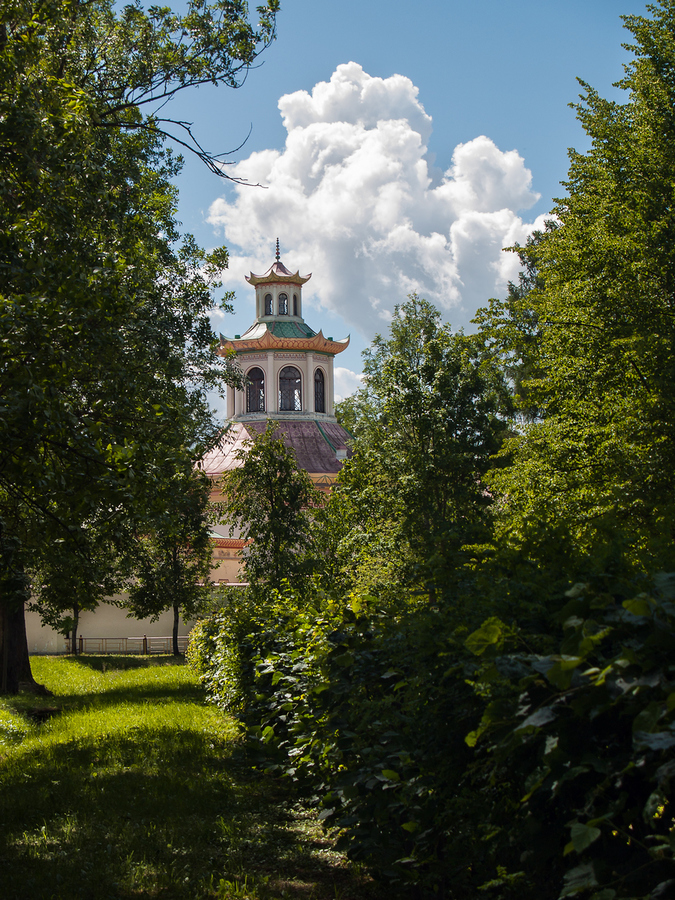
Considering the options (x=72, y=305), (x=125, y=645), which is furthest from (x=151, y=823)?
(x=125, y=645)

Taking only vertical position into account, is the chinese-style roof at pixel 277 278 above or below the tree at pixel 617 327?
above

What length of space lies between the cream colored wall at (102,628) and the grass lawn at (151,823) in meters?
25.0

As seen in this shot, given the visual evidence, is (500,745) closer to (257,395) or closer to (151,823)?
(151,823)

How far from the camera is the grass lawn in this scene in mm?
4664

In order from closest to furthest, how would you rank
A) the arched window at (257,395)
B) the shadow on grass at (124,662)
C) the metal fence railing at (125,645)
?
1. the shadow on grass at (124,662)
2. the metal fence railing at (125,645)
3. the arched window at (257,395)

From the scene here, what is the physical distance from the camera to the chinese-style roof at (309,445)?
4475 cm

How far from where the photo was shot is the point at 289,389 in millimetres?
51031

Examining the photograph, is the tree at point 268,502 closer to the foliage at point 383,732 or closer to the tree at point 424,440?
the tree at point 424,440

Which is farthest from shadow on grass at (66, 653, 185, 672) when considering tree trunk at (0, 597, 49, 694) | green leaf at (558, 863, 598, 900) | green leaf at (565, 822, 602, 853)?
green leaf at (565, 822, 602, 853)

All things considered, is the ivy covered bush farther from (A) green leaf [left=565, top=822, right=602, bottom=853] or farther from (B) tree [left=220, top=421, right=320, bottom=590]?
(B) tree [left=220, top=421, right=320, bottom=590]

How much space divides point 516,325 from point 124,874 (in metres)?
18.0

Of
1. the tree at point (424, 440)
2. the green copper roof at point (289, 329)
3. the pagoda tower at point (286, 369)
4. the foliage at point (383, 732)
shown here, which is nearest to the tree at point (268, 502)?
the tree at point (424, 440)

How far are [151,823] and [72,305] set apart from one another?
439 centimetres

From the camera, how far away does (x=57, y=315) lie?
22.3ft
